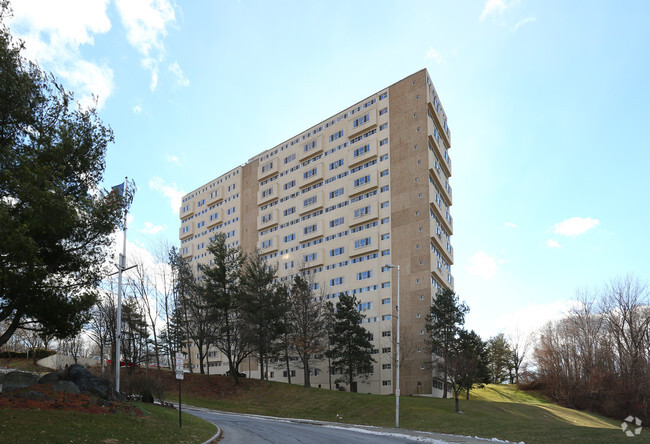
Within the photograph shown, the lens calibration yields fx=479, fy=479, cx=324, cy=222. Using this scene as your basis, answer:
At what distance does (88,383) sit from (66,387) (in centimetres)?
132

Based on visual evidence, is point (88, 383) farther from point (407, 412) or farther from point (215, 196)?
point (215, 196)

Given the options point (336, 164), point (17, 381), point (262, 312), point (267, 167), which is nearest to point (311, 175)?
point (336, 164)

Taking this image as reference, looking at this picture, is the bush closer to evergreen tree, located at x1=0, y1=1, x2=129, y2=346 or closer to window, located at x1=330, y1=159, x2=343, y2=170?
evergreen tree, located at x1=0, y1=1, x2=129, y2=346

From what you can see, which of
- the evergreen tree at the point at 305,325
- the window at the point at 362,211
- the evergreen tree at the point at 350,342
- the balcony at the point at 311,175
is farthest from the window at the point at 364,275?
the balcony at the point at 311,175

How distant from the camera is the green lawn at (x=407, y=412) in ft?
93.6

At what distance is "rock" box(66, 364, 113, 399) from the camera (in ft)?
71.0

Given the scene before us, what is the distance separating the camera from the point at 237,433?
23109mm

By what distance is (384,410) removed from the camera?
41656mm

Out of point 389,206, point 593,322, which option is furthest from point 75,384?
point 593,322

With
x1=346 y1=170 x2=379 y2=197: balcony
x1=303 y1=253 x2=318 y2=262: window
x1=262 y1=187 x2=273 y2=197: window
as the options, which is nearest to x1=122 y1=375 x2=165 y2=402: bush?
x1=346 y1=170 x2=379 y2=197: balcony

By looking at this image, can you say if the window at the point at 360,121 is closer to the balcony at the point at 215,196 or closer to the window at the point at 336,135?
the window at the point at 336,135

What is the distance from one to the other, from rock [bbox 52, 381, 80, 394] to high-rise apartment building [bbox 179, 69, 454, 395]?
4240cm

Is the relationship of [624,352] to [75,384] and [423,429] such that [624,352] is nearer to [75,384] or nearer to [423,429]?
[423,429]

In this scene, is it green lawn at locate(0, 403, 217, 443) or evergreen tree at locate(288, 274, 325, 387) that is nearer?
green lawn at locate(0, 403, 217, 443)
